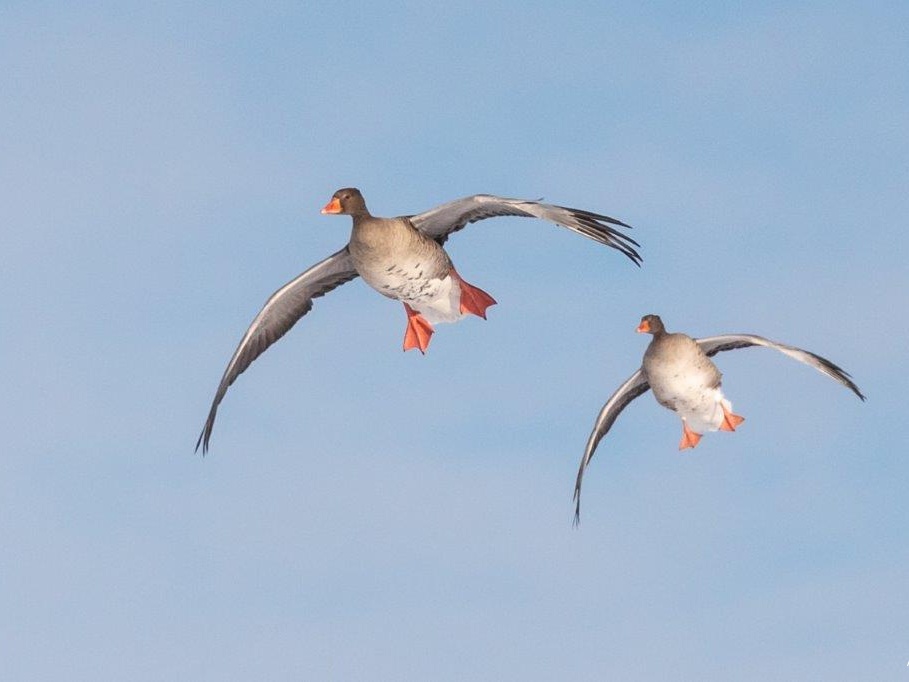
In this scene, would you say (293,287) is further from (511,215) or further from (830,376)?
(830,376)

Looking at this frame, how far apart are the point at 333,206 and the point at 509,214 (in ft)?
8.84

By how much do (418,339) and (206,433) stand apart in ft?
13.1

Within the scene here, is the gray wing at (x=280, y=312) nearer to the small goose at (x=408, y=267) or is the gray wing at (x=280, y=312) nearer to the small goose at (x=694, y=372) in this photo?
the small goose at (x=408, y=267)

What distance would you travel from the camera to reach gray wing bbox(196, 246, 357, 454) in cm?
2608

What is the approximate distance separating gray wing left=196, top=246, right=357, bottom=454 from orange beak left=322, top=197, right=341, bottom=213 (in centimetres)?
205

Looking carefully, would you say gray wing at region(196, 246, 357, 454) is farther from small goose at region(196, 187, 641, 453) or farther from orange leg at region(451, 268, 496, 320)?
orange leg at region(451, 268, 496, 320)

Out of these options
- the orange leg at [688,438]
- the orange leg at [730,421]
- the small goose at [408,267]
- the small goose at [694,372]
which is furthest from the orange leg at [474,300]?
the orange leg at [688,438]

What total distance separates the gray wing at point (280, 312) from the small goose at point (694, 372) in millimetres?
5234

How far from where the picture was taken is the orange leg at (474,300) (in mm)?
25422

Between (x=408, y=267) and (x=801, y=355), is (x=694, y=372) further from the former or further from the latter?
(x=408, y=267)

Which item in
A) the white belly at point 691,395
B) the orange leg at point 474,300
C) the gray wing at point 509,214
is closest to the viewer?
the gray wing at point 509,214

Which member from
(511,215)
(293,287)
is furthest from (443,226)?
(293,287)

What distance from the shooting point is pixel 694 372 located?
25.9 m

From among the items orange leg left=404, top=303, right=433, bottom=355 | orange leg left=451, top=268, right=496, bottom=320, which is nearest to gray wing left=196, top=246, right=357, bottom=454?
orange leg left=404, top=303, right=433, bottom=355
